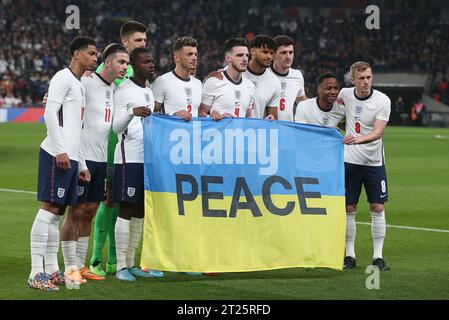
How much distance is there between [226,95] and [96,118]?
56.8 inches

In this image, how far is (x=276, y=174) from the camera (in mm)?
9656

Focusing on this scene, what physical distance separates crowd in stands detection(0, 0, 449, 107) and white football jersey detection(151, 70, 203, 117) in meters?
37.8

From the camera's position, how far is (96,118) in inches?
374

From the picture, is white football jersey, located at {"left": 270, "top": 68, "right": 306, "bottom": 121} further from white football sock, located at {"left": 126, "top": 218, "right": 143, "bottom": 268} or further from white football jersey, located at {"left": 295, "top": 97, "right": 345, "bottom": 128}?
white football sock, located at {"left": 126, "top": 218, "right": 143, "bottom": 268}

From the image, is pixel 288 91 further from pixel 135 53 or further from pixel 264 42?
pixel 135 53

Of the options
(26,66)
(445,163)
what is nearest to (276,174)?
(445,163)

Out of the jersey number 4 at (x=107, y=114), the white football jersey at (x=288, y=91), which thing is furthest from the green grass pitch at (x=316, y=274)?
the white football jersey at (x=288, y=91)

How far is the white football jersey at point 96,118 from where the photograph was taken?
31.1 feet

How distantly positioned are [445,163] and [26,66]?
2588cm

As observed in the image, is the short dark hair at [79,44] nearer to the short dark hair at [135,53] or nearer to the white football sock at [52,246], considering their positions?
the short dark hair at [135,53]

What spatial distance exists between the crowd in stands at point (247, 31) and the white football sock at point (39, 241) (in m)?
38.9

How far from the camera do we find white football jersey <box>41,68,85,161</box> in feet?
28.8

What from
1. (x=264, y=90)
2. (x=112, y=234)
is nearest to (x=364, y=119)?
(x=264, y=90)

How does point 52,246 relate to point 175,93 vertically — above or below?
below
